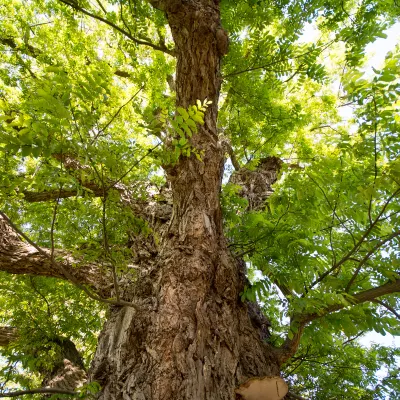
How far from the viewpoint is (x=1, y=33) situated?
17.0ft

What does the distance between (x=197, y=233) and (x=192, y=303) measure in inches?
22.5

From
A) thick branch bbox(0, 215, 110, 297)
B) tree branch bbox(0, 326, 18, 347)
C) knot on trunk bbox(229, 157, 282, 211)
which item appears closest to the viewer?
thick branch bbox(0, 215, 110, 297)

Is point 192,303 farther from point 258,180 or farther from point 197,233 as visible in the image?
point 258,180

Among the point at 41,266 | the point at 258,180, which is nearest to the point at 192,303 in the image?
the point at 41,266

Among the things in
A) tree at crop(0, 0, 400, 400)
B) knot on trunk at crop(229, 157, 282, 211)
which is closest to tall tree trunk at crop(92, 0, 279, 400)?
tree at crop(0, 0, 400, 400)

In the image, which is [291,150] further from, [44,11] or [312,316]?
[44,11]

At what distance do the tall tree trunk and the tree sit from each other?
0.04 ft

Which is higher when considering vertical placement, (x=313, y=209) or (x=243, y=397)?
(x=313, y=209)

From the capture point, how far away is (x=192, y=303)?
2115mm

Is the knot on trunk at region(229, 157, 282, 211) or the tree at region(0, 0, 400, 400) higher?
the knot on trunk at region(229, 157, 282, 211)

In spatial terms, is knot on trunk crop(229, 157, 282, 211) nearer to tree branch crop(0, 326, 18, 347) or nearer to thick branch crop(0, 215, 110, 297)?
thick branch crop(0, 215, 110, 297)

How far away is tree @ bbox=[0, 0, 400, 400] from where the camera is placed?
1.73m

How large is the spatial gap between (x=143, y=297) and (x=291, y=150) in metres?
4.77

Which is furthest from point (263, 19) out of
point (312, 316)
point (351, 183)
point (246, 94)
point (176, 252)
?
point (312, 316)
